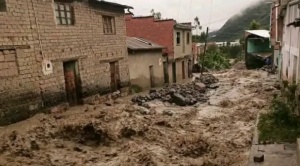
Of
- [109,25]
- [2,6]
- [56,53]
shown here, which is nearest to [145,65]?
[109,25]

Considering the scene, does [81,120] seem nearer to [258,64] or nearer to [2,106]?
[2,106]

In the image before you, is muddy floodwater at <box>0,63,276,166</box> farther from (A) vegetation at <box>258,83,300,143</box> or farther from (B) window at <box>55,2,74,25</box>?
(B) window at <box>55,2,74,25</box>

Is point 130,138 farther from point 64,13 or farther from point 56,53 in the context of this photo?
point 64,13

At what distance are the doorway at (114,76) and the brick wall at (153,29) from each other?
7.97m

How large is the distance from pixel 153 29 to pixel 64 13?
1219 cm

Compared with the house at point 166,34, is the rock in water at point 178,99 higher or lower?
lower

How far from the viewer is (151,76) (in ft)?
72.1

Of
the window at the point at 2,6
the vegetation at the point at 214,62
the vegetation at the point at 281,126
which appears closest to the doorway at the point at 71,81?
the window at the point at 2,6

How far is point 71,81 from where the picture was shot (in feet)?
45.0

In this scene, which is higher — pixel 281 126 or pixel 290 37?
→ pixel 290 37

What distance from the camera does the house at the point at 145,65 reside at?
1945cm

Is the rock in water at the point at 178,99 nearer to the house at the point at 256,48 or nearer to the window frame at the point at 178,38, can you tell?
the window frame at the point at 178,38

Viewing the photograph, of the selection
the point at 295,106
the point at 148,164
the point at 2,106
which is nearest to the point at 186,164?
the point at 148,164

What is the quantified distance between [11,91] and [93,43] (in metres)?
5.62
